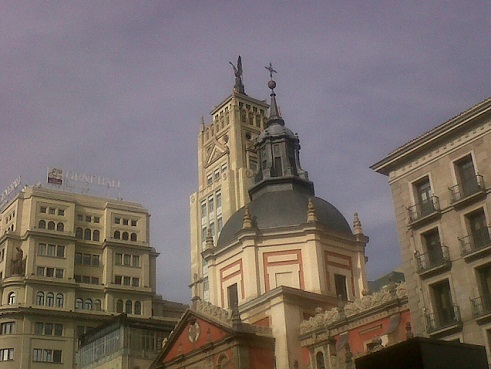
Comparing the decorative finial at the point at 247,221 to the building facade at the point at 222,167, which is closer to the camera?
the decorative finial at the point at 247,221

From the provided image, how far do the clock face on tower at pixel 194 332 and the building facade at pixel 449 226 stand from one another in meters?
20.2

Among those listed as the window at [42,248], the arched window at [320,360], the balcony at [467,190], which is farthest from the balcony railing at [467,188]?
the window at [42,248]

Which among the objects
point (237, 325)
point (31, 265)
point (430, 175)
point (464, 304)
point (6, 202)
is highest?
point (6, 202)

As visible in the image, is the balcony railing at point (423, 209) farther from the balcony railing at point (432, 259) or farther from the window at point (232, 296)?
the window at point (232, 296)

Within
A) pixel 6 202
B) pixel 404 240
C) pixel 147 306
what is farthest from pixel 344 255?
pixel 6 202

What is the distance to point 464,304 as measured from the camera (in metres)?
31.5

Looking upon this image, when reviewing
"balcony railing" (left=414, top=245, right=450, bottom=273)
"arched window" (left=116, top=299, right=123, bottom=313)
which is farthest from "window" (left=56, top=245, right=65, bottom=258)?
"balcony railing" (left=414, top=245, right=450, bottom=273)

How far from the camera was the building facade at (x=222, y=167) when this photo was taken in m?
101

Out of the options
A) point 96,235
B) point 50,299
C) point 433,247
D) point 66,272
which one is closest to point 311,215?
point 433,247

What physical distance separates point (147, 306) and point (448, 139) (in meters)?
61.0

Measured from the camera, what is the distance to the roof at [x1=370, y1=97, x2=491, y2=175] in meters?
33.1

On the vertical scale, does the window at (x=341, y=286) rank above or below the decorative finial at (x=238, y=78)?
below

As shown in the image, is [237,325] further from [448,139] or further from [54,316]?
[54,316]

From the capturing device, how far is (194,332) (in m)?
51.2
